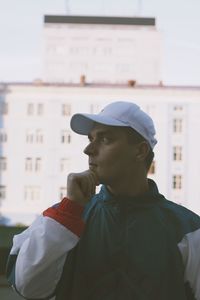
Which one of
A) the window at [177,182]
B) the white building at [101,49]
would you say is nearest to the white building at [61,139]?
the window at [177,182]

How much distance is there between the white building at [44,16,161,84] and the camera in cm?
2572

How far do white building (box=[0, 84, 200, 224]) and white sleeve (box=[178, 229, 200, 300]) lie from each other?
21011mm

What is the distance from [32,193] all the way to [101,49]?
7763 millimetres

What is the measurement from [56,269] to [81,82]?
76.0ft

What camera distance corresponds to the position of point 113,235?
1.98ft

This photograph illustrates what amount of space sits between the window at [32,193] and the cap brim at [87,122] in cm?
2371

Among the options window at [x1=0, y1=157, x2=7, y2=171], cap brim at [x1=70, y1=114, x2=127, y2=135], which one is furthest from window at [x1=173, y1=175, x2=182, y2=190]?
cap brim at [x1=70, y1=114, x2=127, y2=135]

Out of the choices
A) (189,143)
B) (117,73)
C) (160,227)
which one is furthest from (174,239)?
(117,73)

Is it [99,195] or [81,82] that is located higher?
[81,82]

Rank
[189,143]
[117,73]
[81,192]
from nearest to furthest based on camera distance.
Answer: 1. [81,192]
2. [189,143]
3. [117,73]

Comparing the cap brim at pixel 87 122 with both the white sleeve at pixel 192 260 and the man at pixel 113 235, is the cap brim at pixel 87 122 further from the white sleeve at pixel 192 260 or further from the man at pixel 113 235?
the white sleeve at pixel 192 260

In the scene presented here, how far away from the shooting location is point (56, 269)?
585mm

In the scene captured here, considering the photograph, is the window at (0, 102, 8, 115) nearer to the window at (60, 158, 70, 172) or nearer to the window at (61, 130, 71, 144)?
the window at (61, 130, 71, 144)

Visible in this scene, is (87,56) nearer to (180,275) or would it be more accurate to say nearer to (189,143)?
(189,143)
